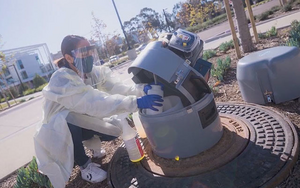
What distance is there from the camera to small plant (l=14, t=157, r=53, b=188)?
1.88 meters

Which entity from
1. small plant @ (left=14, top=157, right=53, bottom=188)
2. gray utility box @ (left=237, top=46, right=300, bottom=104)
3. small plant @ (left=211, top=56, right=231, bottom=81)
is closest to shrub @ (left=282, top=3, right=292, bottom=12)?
small plant @ (left=211, top=56, right=231, bottom=81)

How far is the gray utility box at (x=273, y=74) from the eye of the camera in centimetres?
201

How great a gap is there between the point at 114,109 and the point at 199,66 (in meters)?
0.73

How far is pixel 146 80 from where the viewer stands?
187 cm

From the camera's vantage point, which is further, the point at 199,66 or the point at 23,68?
the point at 23,68

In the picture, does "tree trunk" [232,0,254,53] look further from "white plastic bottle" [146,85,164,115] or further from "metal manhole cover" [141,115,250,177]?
"white plastic bottle" [146,85,164,115]

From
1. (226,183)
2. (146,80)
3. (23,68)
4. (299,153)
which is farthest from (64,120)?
(23,68)

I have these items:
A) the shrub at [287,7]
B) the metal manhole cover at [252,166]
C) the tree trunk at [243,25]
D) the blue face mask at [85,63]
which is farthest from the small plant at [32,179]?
the shrub at [287,7]

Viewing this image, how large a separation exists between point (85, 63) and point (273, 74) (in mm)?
1660

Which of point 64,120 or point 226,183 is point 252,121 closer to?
point 226,183

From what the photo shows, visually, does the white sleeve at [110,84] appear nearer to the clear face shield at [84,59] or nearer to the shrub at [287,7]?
the clear face shield at [84,59]

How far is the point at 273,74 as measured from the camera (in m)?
2.05

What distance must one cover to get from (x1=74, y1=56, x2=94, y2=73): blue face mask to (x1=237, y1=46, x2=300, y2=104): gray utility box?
4.62 feet

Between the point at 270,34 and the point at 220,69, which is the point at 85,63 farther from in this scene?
the point at 270,34
